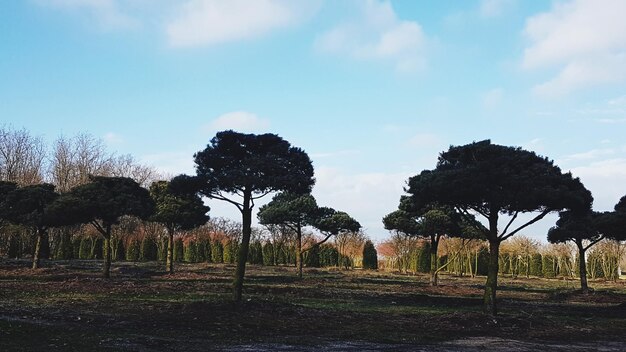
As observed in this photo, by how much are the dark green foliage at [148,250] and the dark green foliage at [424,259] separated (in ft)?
77.0

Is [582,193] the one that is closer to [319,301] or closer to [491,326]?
[491,326]

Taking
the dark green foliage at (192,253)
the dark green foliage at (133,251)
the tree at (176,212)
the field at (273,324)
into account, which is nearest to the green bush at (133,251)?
the dark green foliage at (133,251)

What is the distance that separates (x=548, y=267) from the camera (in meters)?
49.4

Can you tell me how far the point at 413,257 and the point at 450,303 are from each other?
2979 cm

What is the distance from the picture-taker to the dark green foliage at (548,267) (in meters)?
49.0

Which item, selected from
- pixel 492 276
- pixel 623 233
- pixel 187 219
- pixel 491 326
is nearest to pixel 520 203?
pixel 492 276

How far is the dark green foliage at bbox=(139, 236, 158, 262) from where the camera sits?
4538cm

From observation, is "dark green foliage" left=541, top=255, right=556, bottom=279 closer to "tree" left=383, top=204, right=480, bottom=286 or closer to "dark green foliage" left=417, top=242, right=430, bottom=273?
"dark green foliage" left=417, top=242, right=430, bottom=273

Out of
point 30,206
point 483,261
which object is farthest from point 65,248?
point 483,261

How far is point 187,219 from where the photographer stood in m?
28.7

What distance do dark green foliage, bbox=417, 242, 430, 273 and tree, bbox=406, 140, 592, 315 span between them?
3182cm

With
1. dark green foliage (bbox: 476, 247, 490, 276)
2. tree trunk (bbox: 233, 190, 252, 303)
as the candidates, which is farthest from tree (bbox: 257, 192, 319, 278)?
dark green foliage (bbox: 476, 247, 490, 276)

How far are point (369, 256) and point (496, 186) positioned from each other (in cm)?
3568

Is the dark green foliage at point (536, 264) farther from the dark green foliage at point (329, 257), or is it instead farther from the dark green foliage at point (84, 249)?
the dark green foliage at point (84, 249)
